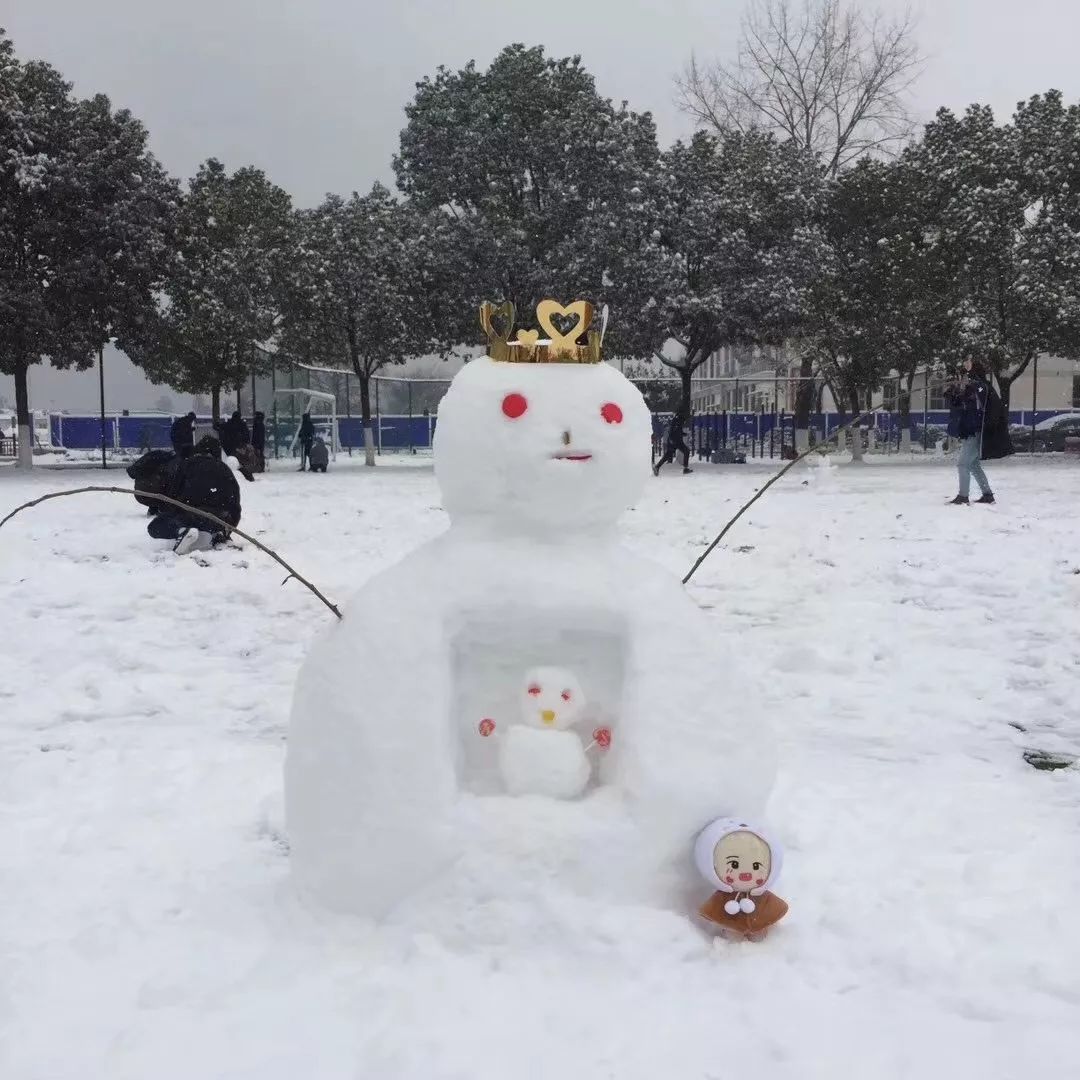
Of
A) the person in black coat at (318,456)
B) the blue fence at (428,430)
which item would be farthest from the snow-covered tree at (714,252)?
the person in black coat at (318,456)

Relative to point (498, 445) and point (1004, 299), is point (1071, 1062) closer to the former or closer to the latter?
point (498, 445)

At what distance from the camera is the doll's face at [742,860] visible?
2805mm

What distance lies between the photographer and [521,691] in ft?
10.3

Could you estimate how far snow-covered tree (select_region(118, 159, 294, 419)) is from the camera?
76.3 ft

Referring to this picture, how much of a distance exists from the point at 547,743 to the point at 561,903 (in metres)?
0.45

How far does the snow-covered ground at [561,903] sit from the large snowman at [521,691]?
0.12 metres

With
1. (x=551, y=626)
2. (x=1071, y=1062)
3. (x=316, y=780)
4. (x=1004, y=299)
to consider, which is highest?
(x=1004, y=299)

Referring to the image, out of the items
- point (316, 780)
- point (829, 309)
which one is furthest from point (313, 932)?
point (829, 309)

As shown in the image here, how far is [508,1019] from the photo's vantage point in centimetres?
255

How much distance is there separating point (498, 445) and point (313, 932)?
1.52 m

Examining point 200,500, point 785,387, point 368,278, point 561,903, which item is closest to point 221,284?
point 368,278

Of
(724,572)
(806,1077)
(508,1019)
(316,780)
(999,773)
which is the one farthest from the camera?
(724,572)

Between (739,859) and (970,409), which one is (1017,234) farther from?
(739,859)

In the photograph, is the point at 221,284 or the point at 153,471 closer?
Result: the point at 153,471
